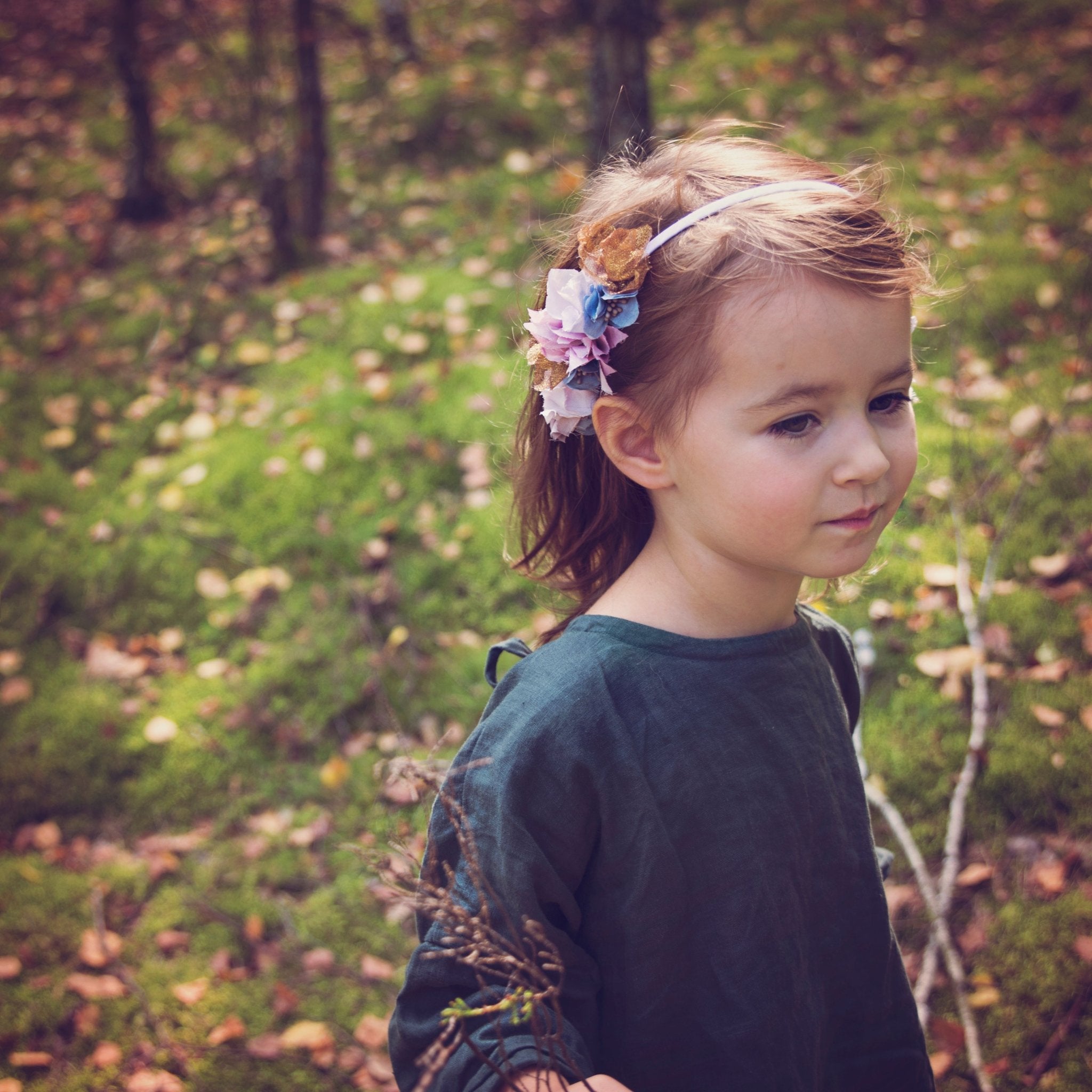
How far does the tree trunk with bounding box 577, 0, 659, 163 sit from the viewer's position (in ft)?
12.3

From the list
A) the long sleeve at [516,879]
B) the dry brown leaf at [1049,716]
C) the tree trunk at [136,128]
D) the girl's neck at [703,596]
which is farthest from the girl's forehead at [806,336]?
the tree trunk at [136,128]

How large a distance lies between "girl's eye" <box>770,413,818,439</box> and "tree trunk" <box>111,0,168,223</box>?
5062mm

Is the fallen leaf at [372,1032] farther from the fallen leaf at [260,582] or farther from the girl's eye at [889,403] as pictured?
the girl's eye at [889,403]

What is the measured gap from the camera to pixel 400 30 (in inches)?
245

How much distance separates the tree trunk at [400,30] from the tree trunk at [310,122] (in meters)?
1.83

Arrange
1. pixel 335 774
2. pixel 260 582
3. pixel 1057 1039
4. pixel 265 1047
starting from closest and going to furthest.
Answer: pixel 1057 1039 < pixel 265 1047 < pixel 335 774 < pixel 260 582

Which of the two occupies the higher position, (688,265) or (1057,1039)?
(688,265)

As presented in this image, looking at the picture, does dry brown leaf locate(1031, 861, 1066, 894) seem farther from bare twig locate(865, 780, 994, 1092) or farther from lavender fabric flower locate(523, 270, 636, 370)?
lavender fabric flower locate(523, 270, 636, 370)

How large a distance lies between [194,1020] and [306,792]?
0.64 meters

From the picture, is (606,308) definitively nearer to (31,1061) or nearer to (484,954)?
(484,954)

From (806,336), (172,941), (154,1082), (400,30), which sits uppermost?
(400,30)

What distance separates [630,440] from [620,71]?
10.4 ft

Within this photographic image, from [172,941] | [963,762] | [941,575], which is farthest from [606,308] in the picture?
[172,941]

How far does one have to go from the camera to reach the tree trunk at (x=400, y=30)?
614 centimetres
